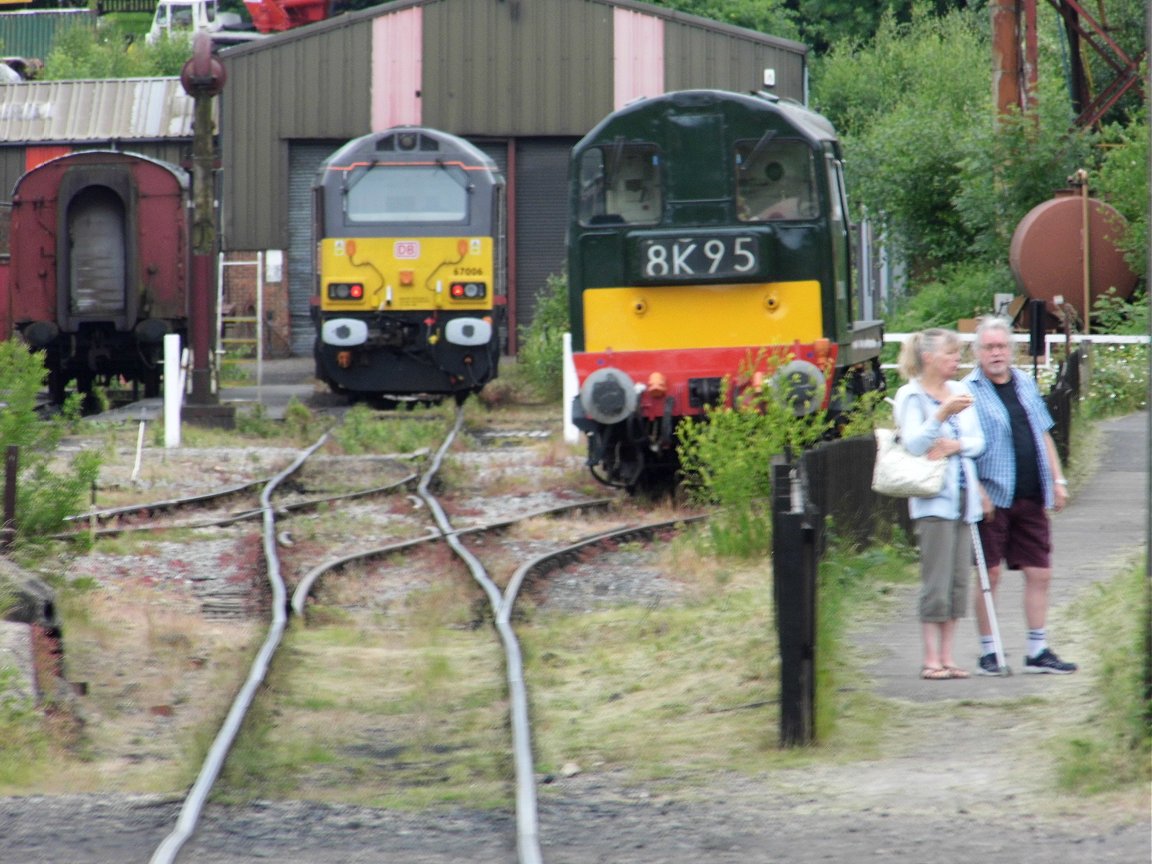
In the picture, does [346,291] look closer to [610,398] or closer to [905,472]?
[610,398]

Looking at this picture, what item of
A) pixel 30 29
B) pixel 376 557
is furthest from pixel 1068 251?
pixel 30 29

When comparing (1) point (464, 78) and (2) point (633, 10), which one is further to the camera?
(1) point (464, 78)

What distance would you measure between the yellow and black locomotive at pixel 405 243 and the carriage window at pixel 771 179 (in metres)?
8.61

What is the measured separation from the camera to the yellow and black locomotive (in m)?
22.0

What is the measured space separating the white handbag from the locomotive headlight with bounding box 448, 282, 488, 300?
48.6 ft

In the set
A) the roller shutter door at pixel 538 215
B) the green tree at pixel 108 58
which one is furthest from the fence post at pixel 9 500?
the green tree at pixel 108 58

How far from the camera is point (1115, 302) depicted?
26344 mm

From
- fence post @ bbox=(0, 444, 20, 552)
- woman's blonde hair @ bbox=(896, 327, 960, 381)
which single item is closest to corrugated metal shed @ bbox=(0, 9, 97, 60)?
fence post @ bbox=(0, 444, 20, 552)

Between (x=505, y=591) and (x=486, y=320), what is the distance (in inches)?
473

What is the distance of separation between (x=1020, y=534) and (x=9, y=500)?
5.51 m

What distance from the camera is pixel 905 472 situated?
25.1ft

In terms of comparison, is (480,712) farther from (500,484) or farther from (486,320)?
(486,320)

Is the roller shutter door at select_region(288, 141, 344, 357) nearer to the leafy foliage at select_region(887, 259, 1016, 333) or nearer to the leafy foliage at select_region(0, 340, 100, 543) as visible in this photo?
the leafy foliage at select_region(887, 259, 1016, 333)

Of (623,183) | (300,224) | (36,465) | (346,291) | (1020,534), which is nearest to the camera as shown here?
(1020,534)
